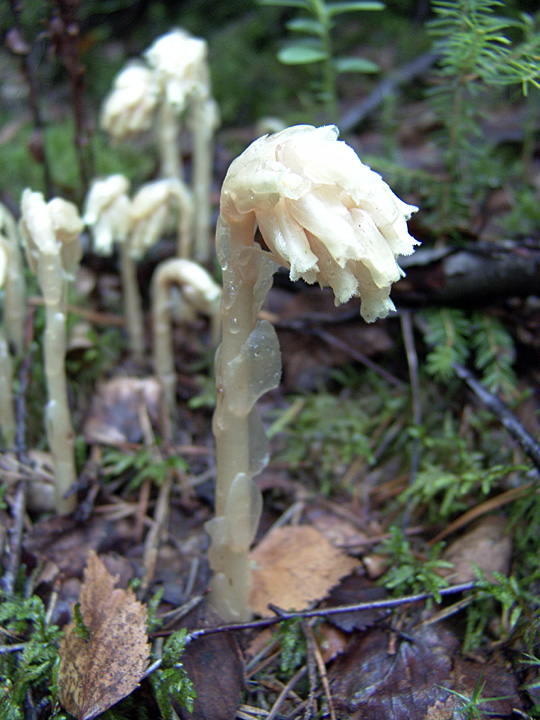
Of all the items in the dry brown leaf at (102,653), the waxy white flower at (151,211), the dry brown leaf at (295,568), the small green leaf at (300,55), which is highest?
the small green leaf at (300,55)

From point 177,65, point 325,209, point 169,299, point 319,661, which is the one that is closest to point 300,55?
point 177,65

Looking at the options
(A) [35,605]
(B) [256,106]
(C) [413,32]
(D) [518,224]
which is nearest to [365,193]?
(A) [35,605]

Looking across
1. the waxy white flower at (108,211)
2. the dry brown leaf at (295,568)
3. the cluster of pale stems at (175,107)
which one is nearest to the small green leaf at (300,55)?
the cluster of pale stems at (175,107)

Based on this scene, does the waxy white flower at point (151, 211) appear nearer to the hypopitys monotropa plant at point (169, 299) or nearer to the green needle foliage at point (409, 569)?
the hypopitys monotropa plant at point (169, 299)

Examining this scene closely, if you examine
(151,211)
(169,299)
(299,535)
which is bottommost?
(299,535)

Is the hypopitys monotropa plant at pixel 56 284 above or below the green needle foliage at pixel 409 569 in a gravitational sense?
above

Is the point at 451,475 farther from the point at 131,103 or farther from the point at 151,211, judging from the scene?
the point at 131,103
